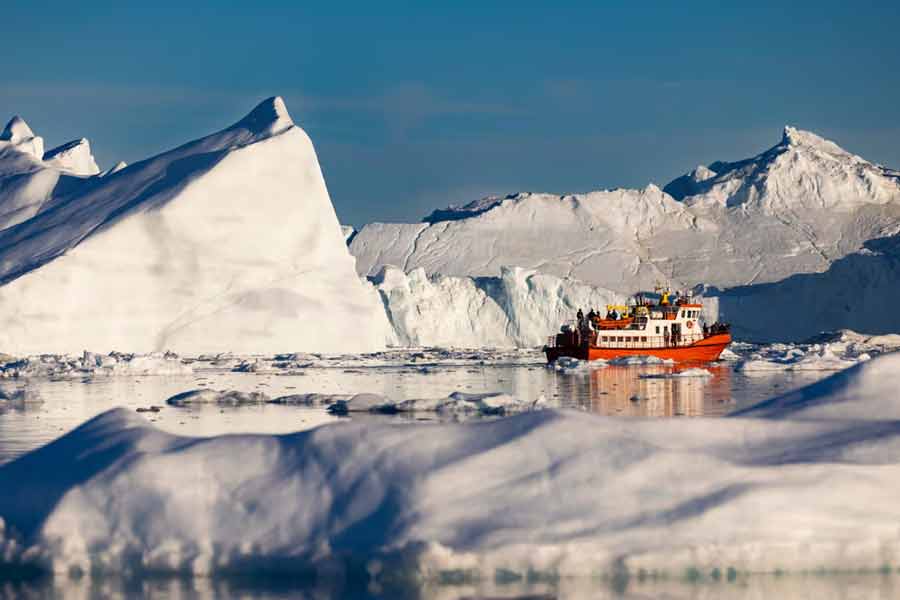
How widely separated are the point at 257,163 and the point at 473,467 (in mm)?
36305

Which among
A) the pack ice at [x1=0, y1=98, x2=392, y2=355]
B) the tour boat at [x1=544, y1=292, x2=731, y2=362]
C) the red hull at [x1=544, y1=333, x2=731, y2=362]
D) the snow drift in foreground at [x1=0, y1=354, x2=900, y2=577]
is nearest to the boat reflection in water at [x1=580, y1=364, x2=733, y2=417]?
the red hull at [x1=544, y1=333, x2=731, y2=362]

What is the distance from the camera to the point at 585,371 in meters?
35.1

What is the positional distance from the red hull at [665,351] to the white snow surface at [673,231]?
74.7 feet

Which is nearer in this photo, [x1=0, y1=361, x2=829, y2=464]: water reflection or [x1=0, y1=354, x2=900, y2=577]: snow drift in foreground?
[x1=0, y1=354, x2=900, y2=577]: snow drift in foreground

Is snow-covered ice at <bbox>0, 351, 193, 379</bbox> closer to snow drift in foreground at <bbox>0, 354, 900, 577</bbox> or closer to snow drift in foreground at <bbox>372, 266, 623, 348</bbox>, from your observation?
snow drift in foreground at <bbox>372, 266, 623, 348</bbox>

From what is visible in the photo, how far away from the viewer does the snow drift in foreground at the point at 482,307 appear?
54.8m

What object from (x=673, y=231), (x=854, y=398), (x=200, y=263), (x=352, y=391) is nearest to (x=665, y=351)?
(x=200, y=263)

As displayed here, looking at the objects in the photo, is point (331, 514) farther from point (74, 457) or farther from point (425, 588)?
point (74, 457)

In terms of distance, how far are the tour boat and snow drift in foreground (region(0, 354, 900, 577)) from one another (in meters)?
32.5

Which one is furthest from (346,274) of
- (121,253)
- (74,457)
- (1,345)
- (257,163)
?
(74,457)

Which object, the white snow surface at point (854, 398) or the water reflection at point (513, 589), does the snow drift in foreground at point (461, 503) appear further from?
the white snow surface at point (854, 398)

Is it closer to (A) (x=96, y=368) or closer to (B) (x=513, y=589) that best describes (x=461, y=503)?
(B) (x=513, y=589)

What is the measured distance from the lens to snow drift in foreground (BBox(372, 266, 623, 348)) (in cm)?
5483

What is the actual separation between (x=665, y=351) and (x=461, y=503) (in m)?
34.3
